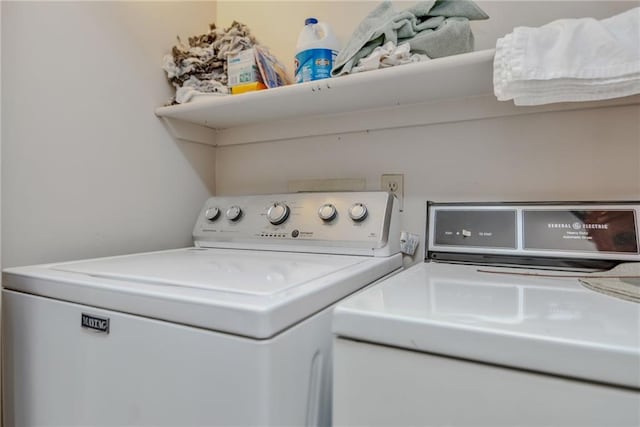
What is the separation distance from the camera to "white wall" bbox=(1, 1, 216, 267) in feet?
3.17

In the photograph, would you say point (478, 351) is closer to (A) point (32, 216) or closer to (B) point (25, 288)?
(B) point (25, 288)

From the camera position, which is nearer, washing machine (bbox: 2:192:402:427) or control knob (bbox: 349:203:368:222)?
washing machine (bbox: 2:192:402:427)

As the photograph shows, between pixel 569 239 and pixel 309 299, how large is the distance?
28.2 inches

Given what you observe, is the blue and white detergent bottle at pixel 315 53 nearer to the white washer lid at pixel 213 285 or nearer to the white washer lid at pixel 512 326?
the white washer lid at pixel 213 285

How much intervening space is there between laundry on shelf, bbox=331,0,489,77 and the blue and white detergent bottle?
90mm

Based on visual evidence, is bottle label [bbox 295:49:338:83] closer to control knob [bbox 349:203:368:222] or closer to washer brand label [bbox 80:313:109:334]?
control knob [bbox 349:203:368:222]

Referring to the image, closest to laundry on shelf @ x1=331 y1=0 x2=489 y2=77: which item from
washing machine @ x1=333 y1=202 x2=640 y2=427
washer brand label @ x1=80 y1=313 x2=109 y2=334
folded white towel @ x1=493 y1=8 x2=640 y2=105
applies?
folded white towel @ x1=493 y1=8 x2=640 y2=105

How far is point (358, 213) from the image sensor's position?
1098 millimetres

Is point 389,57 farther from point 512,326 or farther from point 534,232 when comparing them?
point 512,326

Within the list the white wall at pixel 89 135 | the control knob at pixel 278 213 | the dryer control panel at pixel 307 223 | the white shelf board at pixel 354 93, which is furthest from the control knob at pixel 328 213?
the white wall at pixel 89 135

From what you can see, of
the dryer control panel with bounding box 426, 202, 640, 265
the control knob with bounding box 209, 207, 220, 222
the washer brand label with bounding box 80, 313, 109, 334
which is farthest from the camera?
the control knob with bounding box 209, 207, 220, 222

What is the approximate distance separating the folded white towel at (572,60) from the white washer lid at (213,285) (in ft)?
1.75

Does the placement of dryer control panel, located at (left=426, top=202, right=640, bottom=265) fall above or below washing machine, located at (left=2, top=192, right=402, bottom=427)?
above

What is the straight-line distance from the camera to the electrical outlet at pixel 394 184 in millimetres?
1254
